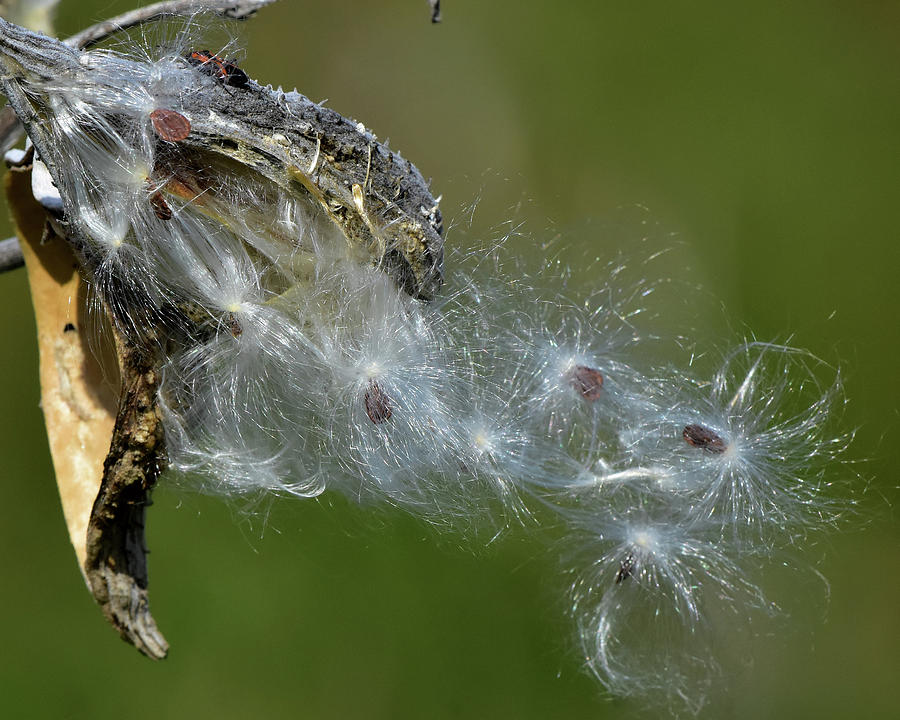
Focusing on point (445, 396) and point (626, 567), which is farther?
point (626, 567)

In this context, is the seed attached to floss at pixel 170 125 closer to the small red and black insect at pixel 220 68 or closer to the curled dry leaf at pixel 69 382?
the small red and black insect at pixel 220 68

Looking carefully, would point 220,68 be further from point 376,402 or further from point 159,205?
point 376,402

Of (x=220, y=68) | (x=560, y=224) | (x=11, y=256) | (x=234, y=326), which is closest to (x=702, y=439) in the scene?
(x=234, y=326)

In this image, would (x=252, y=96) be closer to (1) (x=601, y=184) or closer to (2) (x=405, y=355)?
(2) (x=405, y=355)

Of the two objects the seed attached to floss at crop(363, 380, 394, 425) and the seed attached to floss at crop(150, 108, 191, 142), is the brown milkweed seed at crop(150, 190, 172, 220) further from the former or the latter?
the seed attached to floss at crop(363, 380, 394, 425)

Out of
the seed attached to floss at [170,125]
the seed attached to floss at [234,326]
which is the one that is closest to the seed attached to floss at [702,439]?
the seed attached to floss at [234,326]

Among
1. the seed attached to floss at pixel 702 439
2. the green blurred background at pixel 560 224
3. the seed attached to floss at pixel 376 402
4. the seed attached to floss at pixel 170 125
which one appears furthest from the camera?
the green blurred background at pixel 560 224
